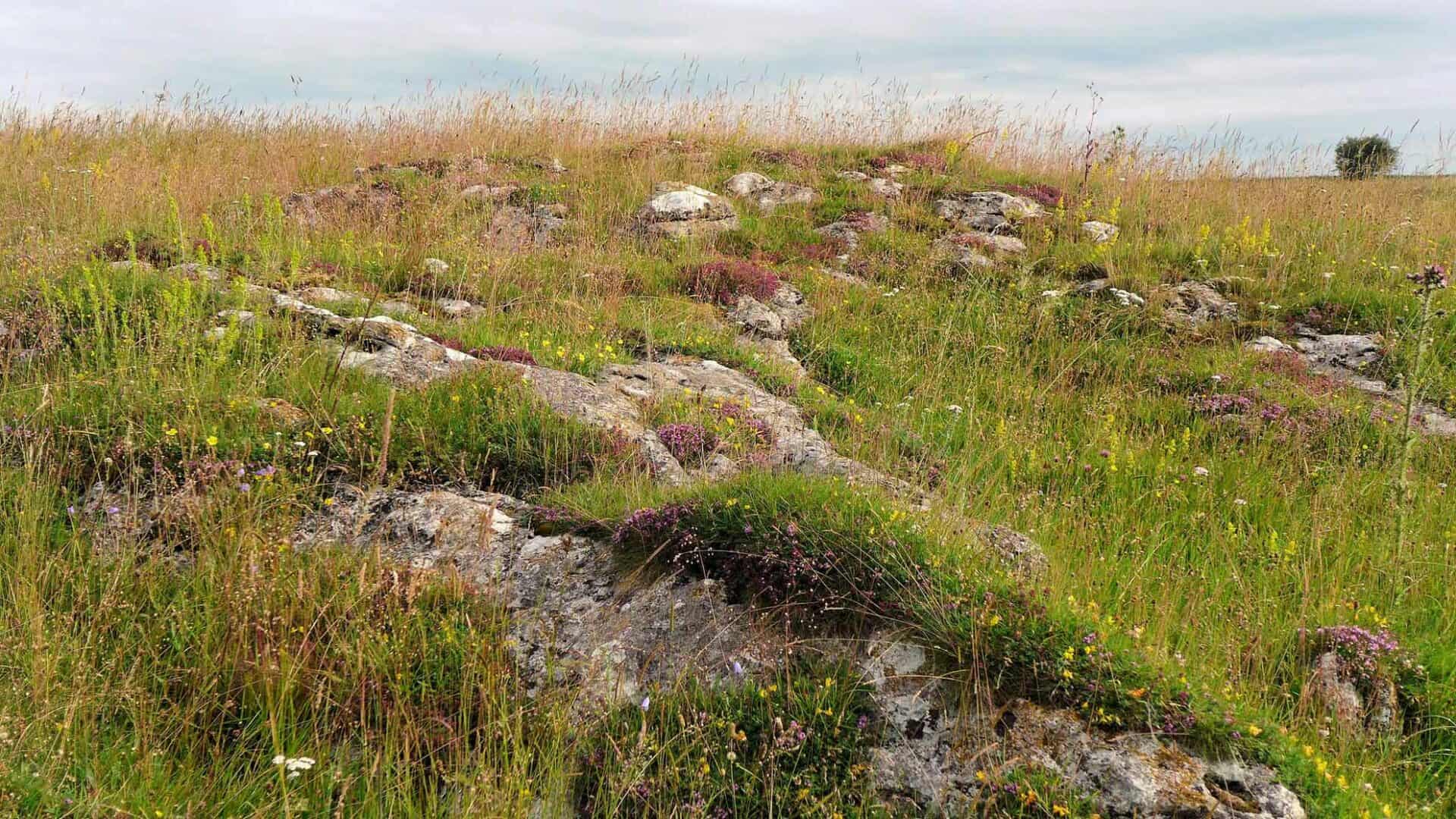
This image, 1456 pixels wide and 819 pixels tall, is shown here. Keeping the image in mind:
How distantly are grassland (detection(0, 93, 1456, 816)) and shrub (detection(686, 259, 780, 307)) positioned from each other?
368mm

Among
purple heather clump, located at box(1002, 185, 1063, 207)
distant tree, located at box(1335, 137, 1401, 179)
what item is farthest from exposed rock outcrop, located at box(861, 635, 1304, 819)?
distant tree, located at box(1335, 137, 1401, 179)

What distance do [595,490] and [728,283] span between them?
5.01 metres

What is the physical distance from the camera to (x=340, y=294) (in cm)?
703

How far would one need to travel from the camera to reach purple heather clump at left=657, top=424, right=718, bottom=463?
4953mm

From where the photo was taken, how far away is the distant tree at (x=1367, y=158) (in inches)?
535

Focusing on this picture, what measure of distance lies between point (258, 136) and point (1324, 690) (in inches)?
624

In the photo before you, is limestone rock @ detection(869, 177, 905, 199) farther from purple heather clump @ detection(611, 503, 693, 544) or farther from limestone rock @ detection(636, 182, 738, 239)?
purple heather clump @ detection(611, 503, 693, 544)

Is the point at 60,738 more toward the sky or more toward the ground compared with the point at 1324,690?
more toward the ground

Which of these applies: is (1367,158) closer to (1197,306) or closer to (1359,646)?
(1197,306)

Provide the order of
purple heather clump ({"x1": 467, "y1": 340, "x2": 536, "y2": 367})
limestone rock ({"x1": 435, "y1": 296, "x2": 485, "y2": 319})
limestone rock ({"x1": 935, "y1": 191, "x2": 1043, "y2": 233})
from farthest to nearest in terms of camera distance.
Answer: limestone rock ({"x1": 935, "y1": 191, "x2": 1043, "y2": 233}) → limestone rock ({"x1": 435, "y1": 296, "x2": 485, "y2": 319}) → purple heather clump ({"x1": 467, "y1": 340, "x2": 536, "y2": 367})

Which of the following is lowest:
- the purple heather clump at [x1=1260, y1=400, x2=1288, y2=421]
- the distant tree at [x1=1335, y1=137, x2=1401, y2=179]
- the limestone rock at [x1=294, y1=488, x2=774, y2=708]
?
the limestone rock at [x1=294, y1=488, x2=774, y2=708]

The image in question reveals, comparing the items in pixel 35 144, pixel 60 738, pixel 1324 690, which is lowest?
pixel 60 738

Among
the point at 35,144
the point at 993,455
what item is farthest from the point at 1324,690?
the point at 35,144

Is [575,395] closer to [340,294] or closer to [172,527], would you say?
[172,527]
